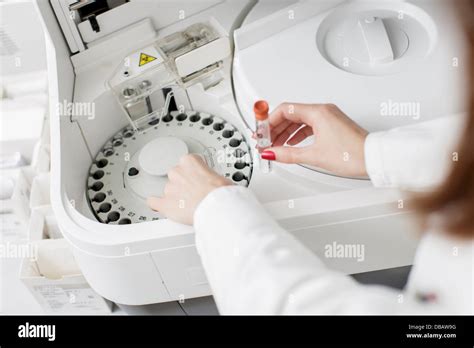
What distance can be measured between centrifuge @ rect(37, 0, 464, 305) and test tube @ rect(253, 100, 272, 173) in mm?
16

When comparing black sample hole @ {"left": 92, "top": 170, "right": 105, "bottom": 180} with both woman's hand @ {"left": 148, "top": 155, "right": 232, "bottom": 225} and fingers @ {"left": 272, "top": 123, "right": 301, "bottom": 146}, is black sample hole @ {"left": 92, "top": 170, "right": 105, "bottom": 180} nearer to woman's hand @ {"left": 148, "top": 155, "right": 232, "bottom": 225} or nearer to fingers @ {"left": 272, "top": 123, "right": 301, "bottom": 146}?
woman's hand @ {"left": 148, "top": 155, "right": 232, "bottom": 225}

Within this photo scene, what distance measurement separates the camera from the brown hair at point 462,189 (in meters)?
0.57

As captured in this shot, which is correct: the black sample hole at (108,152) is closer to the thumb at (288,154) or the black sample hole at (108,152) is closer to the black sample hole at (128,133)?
the black sample hole at (128,133)

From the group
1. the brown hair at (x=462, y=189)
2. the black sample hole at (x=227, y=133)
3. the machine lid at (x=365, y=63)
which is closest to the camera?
the brown hair at (x=462, y=189)

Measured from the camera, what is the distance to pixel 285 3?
98cm

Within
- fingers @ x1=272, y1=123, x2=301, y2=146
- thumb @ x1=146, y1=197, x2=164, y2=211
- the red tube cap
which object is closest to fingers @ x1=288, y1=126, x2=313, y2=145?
fingers @ x1=272, y1=123, x2=301, y2=146

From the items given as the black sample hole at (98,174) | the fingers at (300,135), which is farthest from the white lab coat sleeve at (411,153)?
the black sample hole at (98,174)

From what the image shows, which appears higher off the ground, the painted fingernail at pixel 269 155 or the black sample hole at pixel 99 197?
the painted fingernail at pixel 269 155

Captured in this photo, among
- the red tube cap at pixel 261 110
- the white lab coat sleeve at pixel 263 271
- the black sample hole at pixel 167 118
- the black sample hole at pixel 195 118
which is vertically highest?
the red tube cap at pixel 261 110

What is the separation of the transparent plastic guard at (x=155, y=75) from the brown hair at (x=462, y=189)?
47 cm

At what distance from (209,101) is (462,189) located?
49 cm

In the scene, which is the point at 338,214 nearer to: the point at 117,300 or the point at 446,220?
the point at 446,220

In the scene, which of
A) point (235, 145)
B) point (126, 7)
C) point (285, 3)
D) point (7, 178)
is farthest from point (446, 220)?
point (7, 178)

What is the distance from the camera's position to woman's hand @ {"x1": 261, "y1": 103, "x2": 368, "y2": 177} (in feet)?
2.57
